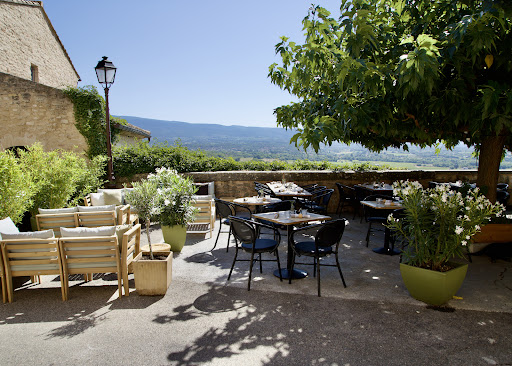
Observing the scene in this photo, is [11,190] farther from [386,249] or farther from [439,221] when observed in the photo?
[386,249]

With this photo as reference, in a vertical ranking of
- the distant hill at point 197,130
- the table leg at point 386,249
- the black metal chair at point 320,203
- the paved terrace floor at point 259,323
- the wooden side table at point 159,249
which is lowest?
the paved terrace floor at point 259,323

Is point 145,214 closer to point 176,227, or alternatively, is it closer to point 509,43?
point 176,227

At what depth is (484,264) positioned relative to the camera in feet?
17.6

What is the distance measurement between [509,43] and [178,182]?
4851 mm

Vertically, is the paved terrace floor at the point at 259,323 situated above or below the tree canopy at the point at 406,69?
below

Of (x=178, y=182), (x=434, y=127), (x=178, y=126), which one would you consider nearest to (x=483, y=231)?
(x=434, y=127)

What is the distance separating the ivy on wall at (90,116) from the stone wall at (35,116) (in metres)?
0.24

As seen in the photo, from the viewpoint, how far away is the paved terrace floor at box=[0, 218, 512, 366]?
9.41ft

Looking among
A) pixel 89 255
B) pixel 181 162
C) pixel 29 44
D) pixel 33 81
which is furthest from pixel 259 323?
pixel 29 44

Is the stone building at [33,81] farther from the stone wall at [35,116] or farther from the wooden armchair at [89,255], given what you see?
the wooden armchair at [89,255]

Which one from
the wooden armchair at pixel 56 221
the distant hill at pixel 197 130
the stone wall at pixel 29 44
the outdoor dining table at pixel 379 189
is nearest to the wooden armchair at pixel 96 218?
the wooden armchair at pixel 56 221

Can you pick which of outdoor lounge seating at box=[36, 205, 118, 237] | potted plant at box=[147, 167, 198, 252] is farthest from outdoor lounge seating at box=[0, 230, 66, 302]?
potted plant at box=[147, 167, 198, 252]

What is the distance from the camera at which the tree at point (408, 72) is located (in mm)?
3463

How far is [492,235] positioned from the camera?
229 inches
